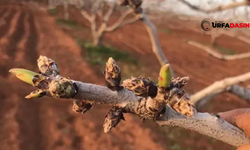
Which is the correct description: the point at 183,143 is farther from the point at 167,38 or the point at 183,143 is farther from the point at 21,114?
the point at 167,38

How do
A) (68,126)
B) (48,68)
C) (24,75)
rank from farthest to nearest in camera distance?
(68,126)
(48,68)
(24,75)

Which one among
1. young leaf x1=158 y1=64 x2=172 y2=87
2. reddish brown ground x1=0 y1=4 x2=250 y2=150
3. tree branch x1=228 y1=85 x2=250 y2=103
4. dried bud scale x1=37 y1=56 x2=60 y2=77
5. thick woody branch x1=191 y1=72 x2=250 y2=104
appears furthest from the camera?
reddish brown ground x1=0 y1=4 x2=250 y2=150

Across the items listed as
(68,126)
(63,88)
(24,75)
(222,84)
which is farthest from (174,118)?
(68,126)

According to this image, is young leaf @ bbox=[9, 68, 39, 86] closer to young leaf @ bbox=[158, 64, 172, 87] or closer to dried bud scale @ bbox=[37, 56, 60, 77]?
dried bud scale @ bbox=[37, 56, 60, 77]

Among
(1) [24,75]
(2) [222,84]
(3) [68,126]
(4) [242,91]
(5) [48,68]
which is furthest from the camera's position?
(3) [68,126]

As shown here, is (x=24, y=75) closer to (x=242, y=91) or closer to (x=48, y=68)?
(x=48, y=68)

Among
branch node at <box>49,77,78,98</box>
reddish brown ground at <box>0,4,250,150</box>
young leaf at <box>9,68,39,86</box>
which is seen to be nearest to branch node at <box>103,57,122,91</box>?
branch node at <box>49,77,78,98</box>

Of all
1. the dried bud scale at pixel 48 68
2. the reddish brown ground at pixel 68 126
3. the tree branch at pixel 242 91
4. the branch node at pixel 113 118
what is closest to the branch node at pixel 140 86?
the branch node at pixel 113 118
